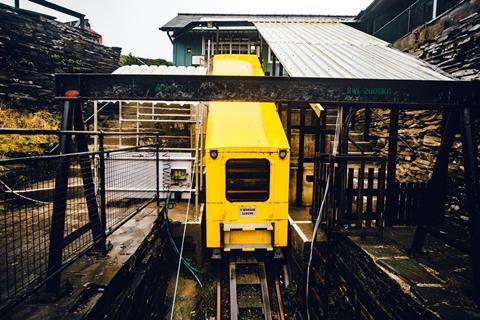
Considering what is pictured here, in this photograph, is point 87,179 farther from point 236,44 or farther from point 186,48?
point 186,48

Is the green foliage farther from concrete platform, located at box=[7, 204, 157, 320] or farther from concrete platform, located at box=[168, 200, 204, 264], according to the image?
concrete platform, located at box=[7, 204, 157, 320]

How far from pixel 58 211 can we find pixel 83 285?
85 centimetres

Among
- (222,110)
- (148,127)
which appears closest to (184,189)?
(222,110)

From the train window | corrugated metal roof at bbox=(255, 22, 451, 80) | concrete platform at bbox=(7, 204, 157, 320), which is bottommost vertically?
concrete platform at bbox=(7, 204, 157, 320)

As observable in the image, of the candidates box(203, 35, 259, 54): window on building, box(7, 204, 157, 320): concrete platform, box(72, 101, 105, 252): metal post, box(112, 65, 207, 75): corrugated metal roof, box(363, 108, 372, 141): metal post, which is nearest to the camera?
box(7, 204, 157, 320): concrete platform

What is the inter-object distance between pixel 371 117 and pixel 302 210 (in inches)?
161

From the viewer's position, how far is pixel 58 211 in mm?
2277

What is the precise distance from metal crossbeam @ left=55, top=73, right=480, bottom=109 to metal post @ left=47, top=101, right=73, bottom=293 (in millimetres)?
273

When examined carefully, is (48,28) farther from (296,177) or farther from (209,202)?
(296,177)

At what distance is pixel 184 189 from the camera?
6039mm

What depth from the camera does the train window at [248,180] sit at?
178 inches

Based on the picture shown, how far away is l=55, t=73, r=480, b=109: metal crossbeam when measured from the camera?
2.36m

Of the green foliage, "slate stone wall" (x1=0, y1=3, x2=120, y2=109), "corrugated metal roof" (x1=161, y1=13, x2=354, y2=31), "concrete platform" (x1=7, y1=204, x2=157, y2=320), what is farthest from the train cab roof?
the green foliage

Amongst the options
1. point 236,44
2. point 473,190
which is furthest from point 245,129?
point 236,44
